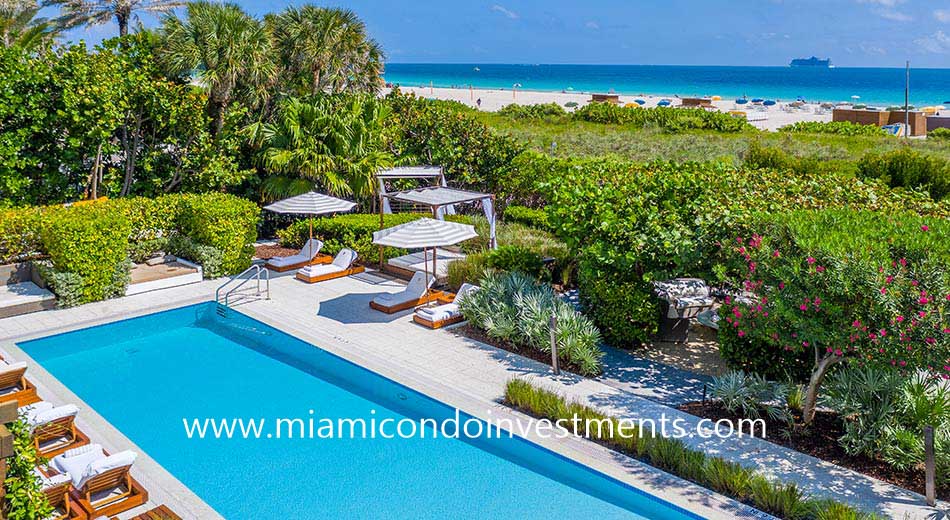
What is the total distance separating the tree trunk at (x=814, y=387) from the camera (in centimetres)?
936

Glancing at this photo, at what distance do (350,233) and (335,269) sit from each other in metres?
1.60

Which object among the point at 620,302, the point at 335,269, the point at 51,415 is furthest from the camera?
the point at 335,269

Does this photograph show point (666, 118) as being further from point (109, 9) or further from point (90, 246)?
point (90, 246)

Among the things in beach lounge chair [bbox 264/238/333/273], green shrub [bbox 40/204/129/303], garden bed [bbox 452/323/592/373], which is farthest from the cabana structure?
green shrub [bbox 40/204/129/303]

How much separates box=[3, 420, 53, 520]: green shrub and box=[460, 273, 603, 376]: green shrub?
24.9ft

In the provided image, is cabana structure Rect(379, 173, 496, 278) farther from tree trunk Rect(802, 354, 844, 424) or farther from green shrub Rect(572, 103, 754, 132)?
→ green shrub Rect(572, 103, 754, 132)

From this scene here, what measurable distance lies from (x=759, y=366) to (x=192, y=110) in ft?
48.4

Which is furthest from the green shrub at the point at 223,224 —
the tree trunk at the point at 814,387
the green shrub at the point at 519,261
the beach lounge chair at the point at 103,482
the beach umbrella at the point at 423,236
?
the tree trunk at the point at 814,387

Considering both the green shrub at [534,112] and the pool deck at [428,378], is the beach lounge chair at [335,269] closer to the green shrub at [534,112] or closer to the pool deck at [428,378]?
the pool deck at [428,378]

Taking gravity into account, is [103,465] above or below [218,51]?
below

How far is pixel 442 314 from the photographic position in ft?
46.6

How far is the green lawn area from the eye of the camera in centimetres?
3031

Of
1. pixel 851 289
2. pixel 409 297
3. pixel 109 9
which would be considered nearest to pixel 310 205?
pixel 409 297

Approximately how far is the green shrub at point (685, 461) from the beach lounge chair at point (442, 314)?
3.42m
